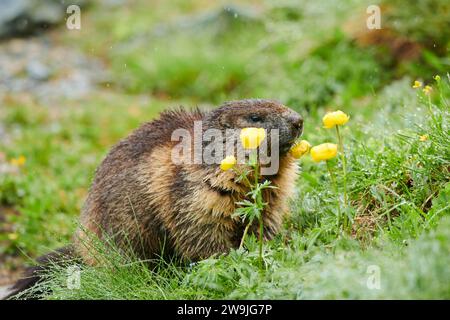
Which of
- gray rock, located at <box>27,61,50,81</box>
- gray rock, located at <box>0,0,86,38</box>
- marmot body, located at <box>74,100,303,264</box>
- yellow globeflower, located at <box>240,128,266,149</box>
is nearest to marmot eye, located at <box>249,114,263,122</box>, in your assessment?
marmot body, located at <box>74,100,303,264</box>

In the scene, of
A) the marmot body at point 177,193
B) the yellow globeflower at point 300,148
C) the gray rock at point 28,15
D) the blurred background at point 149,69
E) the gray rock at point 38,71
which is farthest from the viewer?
the gray rock at point 28,15

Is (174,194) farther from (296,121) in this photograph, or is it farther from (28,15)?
(28,15)

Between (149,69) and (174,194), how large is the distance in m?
6.59

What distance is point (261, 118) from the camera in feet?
13.4

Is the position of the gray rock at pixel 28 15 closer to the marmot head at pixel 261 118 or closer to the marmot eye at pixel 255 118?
the marmot head at pixel 261 118

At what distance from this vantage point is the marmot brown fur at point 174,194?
4070mm

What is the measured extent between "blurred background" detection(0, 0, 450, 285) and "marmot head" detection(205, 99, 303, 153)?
46.7 inches

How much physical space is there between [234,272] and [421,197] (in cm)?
135

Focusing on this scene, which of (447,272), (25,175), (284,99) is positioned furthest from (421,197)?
(25,175)

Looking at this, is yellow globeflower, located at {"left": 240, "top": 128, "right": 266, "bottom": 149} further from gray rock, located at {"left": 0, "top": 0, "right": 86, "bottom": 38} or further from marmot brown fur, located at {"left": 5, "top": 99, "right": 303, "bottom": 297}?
gray rock, located at {"left": 0, "top": 0, "right": 86, "bottom": 38}

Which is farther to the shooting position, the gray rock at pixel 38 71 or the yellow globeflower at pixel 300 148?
the gray rock at pixel 38 71

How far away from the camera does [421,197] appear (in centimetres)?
402

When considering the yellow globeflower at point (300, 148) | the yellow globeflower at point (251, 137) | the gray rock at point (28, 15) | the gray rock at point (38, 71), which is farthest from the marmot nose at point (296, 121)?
the gray rock at point (28, 15)

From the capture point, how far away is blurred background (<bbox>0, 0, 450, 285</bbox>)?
7.10 metres
